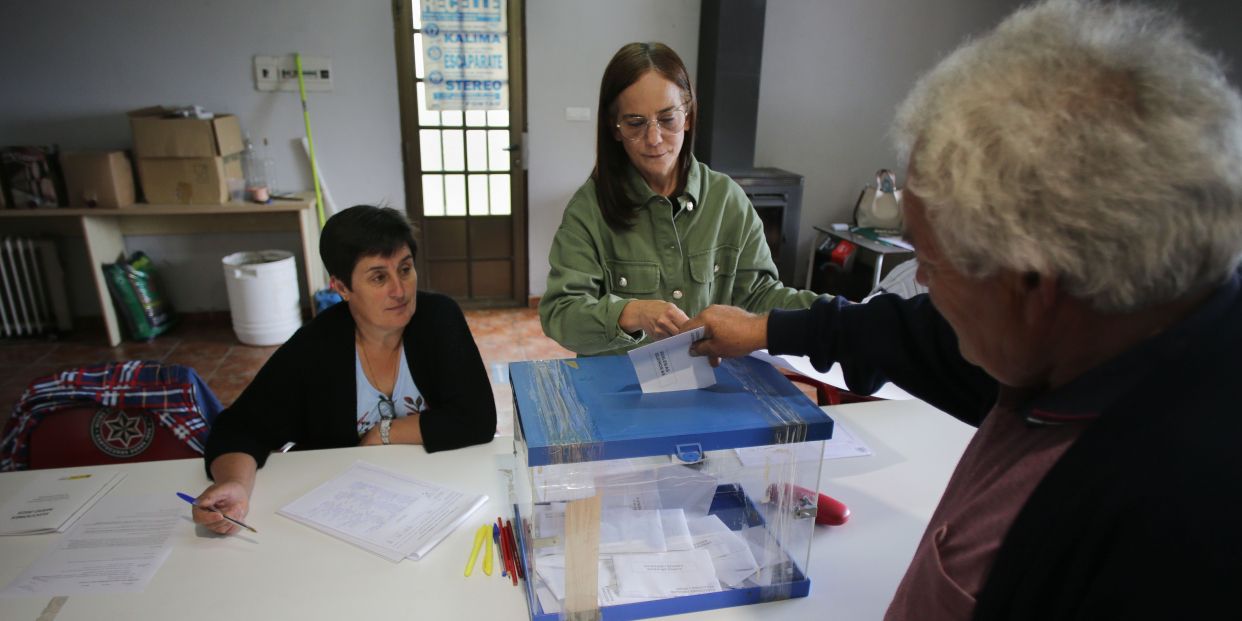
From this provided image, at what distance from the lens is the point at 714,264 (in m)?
1.60

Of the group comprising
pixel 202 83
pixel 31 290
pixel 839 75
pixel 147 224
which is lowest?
pixel 31 290

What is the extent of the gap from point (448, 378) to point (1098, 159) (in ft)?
4.32

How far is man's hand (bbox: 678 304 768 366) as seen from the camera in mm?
1147

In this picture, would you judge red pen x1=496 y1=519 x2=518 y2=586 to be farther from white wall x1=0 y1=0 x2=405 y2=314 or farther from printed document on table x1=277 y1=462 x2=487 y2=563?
white wall x1=0 y1=0 x2=405 y2=314

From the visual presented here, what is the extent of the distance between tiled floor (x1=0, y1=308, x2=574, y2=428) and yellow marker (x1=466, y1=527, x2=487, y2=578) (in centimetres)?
206

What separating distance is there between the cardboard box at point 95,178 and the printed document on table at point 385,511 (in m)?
3.15

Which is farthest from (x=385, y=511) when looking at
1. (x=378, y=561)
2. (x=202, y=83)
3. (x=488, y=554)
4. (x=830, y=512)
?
(x=202, y=83)

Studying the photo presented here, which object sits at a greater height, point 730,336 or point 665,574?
point 730,336

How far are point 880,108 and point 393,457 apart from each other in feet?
14.4

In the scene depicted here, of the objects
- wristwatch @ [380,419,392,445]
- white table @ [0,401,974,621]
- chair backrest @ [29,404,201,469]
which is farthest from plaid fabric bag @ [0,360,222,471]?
wristwatch @ [380,419,392,445]

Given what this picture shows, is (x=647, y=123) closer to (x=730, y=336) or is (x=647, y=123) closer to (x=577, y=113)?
(x=730, y=336)

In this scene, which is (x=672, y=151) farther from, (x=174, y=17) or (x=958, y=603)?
(x=174, y=17)

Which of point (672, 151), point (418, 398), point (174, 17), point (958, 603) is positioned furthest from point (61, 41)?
point (958, 603)

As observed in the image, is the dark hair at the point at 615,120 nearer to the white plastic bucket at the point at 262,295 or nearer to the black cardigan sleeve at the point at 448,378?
the black cardigan sleeve at the point at 448,378
